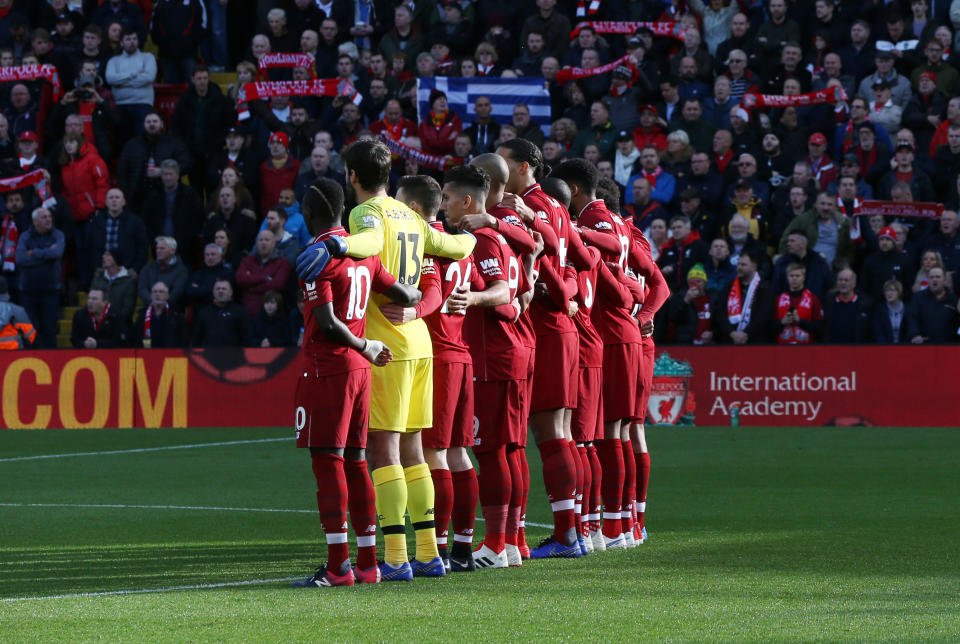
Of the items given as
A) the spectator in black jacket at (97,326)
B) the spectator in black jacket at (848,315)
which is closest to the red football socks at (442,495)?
the spectator in black jacket at (848,315)

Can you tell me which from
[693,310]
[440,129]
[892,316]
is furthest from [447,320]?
[440,129]

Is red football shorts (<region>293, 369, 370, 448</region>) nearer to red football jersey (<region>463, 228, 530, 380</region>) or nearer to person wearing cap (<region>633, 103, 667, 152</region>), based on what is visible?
red football jersey (<region>463, 228, 530, 380</region>)

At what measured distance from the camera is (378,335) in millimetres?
7934

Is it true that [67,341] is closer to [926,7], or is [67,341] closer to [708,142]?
[708,142]

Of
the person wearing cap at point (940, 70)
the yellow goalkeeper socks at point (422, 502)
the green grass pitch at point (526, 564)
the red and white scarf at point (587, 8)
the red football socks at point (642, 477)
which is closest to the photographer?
the green grass pitch at point (526, 564)

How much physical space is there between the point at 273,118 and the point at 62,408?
18.9 ft

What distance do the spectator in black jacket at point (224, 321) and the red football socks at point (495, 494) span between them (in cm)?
1279

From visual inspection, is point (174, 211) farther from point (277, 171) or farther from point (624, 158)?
point (624, 158)

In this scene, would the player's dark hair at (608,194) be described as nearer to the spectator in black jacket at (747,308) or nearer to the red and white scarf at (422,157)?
the spectator in black jacket at (747,308)

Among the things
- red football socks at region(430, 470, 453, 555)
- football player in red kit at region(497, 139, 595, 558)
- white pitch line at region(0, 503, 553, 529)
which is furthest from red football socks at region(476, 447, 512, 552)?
white pitch line at region(0, 503, 553, 529)

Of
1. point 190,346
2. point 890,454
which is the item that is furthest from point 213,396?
point 890,454

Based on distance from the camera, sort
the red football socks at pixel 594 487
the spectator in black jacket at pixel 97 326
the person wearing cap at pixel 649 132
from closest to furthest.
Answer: the red football socks at pixel 594 487, the spectator in black jacket at pixel 97 326, the person wearing cap at pixel 649 132

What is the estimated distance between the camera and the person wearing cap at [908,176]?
20.3 m

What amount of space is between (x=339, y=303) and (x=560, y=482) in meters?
2.05
